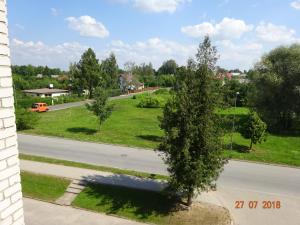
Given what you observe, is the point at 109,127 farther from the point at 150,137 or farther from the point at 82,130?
the point at 150,137

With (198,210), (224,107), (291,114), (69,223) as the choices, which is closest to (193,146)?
(224,107)

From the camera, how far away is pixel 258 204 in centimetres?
1402

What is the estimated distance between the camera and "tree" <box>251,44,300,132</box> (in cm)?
2830

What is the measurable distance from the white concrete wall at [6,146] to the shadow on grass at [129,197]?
872 centimetres

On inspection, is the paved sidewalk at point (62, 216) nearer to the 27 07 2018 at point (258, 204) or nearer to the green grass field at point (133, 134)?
the 27 07 2018 at point (258, 204)

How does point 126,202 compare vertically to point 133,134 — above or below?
below

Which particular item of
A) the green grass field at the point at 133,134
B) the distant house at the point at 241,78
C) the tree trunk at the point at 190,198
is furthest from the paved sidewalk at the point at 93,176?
the distant house at the point at 241,78

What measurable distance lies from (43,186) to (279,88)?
905 inches

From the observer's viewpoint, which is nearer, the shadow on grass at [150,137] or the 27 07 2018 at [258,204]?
the 27 07 2018 at [258,204]

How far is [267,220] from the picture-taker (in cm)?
1262

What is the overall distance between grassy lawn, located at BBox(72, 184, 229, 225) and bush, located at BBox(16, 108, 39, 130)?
628 inches

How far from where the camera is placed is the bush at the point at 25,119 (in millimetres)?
28081

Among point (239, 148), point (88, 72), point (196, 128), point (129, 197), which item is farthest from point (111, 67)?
point (196, 128)

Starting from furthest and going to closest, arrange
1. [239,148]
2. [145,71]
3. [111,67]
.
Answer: [145,71], [111,67], [239,148]
